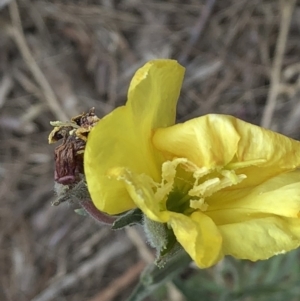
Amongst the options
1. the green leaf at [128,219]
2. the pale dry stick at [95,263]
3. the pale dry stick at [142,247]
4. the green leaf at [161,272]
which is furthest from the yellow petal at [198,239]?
the pale dry stick at [95,263]

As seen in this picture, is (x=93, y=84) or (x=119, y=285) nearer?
(x=119, y=285)

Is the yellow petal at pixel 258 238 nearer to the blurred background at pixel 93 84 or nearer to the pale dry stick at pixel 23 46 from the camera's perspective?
the blurred background at pixel 93 84

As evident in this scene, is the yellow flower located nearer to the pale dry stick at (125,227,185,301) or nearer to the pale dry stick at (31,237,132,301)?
the pale dry stick at (125,227,185,301)

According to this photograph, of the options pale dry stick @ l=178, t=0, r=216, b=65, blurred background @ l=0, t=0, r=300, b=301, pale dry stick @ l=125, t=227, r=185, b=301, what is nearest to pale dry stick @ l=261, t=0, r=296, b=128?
blurred background @ l=0, t=0, r=300, b=301

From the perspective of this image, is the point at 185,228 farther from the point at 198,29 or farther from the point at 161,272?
the point at 198,29

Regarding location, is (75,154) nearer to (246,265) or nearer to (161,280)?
(161,280)

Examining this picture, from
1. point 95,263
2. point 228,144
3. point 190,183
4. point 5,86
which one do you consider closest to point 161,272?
point 190,183

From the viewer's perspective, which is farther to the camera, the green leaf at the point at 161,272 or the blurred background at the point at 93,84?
the blurred background at the point at 93,84
